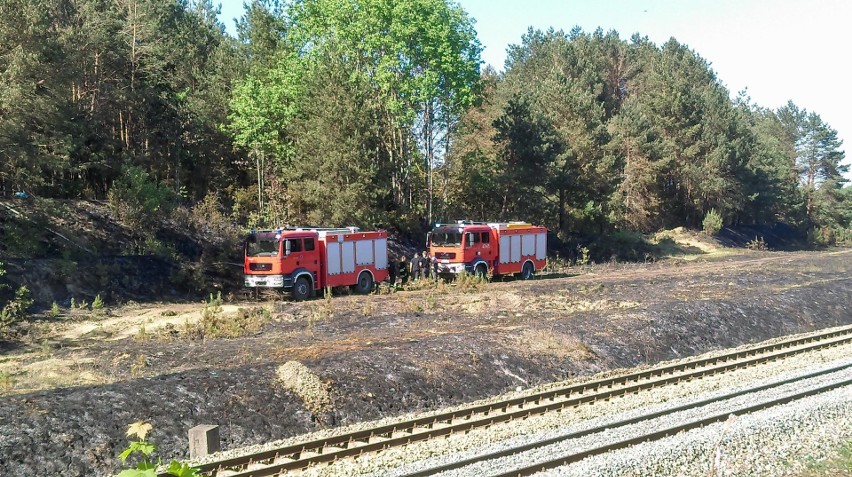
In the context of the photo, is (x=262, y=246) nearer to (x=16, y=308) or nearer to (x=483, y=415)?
(x=16, y=308)

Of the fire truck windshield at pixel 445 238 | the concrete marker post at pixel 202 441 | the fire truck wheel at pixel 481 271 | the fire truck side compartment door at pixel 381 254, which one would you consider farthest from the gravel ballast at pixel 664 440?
the fire truck windshield at pixel 445 238

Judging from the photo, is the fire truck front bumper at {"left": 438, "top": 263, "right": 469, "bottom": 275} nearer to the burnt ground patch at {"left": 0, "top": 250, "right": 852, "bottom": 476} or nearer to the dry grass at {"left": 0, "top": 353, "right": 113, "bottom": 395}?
the burnt ground patch at {"left": 0, "top": 250, "right": 852, "bottom": 476}

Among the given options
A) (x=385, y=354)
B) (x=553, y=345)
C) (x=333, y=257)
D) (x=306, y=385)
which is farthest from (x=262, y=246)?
(x=306, y=385)

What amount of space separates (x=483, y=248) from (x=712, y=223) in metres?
33.8

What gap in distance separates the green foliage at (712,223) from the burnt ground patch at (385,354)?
30001mm

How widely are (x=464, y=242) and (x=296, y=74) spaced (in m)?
14.9

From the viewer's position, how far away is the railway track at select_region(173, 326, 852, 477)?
1055 centimetres

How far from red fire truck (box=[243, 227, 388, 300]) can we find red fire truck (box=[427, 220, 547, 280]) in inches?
138

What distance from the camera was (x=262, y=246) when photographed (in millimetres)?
25922

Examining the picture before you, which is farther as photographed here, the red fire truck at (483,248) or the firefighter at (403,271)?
the firefighter at (403,271)

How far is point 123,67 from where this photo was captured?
35.8 m

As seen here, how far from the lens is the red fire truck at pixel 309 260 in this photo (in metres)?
25.6

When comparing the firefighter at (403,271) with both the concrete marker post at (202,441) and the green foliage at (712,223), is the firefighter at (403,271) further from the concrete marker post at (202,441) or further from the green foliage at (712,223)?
the green foliage at (712,223)

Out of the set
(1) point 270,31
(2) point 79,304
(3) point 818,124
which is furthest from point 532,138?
(3) point 818,124
